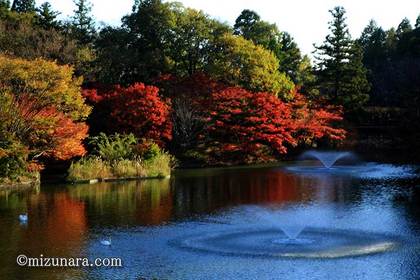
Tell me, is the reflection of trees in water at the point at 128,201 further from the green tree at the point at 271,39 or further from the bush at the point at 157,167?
the green tree at the point at 271,39

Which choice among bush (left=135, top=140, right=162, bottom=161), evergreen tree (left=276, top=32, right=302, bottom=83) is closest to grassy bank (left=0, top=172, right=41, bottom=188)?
bush (left=135, top=140, right=162, bottom=161)

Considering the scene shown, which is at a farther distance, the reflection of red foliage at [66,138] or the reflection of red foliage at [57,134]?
the reflection of red foliage at [66,138]

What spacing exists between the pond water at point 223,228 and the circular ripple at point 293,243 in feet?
0.09

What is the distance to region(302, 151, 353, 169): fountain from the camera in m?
44.5

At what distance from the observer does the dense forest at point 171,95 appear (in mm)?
33438

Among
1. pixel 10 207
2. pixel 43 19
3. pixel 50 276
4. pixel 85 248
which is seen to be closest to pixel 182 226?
pixel 85 248

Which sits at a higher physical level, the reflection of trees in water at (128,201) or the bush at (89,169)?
the bush at (89,169)

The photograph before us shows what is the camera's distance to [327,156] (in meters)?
48.8

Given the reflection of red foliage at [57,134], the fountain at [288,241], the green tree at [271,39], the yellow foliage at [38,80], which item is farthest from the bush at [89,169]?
the green tree at [271,39]

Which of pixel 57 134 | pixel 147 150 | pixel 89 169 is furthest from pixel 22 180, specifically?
pixel 147 150

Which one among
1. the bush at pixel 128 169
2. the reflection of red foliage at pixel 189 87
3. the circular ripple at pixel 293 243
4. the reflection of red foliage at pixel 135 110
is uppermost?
the reflection of red foliage at pixel 189 87

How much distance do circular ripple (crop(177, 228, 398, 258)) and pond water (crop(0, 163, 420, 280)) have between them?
0.03m

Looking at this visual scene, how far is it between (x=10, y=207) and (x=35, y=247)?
7.96 m

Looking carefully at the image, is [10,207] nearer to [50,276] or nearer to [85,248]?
[85,248]
